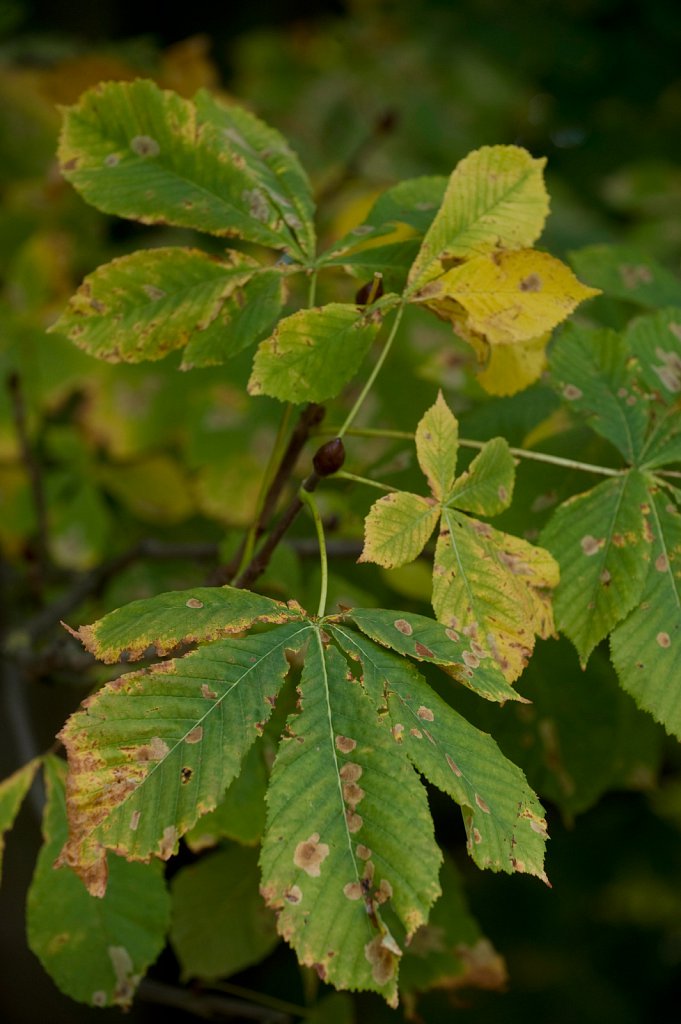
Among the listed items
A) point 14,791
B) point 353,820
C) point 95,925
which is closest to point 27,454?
point 14,791

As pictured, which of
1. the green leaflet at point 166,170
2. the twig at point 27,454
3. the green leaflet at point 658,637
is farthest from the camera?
the twig at point 27,454

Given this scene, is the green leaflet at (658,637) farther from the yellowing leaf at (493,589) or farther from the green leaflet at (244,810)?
the green leaflet at (244,810)

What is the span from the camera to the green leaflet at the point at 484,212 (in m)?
0.76

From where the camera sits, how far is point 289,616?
663 mm

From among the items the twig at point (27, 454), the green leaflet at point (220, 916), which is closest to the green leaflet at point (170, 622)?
the green leaflet at point (220, 916)

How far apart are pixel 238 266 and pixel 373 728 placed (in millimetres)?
420

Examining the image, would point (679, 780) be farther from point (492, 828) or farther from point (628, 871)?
point (492, 828)

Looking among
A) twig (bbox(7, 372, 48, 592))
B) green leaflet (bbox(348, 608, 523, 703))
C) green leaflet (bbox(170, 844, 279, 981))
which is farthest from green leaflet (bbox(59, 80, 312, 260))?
green leaflet (bbox(170, 844, 279, 981))

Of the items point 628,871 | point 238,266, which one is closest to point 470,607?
point 238,266

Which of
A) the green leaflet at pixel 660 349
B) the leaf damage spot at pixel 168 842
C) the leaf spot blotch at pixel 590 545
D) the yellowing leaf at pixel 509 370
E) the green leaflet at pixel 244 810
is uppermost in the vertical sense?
the green leaflet at pixel 660 349

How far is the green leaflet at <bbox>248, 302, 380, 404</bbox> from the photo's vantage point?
28.1 inches

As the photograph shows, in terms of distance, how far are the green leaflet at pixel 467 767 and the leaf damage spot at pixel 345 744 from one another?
0.03 m

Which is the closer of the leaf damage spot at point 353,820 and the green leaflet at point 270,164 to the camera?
the leaf damage spot at point 353,820

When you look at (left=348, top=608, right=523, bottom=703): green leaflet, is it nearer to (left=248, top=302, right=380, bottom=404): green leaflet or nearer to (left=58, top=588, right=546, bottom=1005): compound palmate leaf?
(left=58, top=588, right=546, bottom=1005): compound palmate leaf
